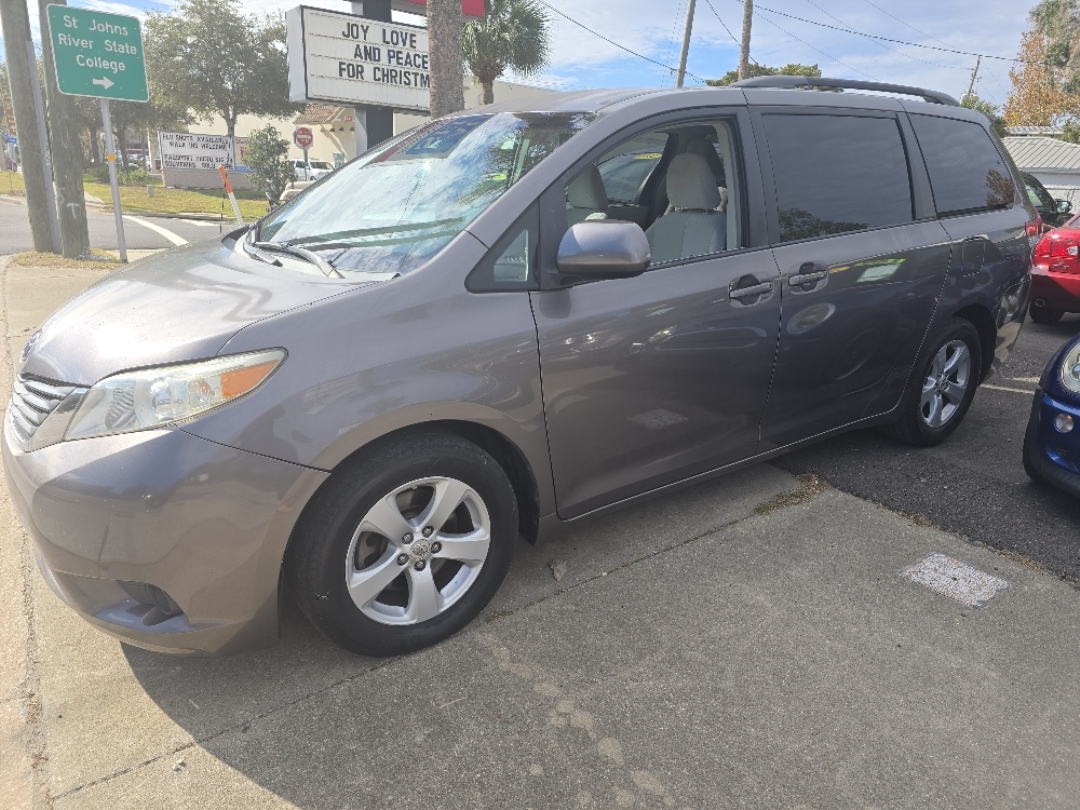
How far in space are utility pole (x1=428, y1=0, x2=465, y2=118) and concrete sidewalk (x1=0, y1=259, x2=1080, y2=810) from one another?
603 cm

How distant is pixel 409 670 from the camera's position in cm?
251

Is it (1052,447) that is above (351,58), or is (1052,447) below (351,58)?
below

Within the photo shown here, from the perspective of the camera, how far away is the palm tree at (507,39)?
2788 centimetres

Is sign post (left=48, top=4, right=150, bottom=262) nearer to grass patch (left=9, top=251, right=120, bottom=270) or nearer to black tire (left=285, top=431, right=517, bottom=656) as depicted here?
grass patch (left=9, top=251, right=120, bottom=270)

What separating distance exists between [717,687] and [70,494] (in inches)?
77.8

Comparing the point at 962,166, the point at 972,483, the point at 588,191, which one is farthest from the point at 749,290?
the point at 962,166

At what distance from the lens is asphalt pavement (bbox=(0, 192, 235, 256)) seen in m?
14.6

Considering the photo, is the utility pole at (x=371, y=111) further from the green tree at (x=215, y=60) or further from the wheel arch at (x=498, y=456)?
the green tree at (x=215, y=60)

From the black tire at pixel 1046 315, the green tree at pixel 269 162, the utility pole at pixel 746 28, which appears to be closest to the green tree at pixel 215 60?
the green tree at pixel 269 162

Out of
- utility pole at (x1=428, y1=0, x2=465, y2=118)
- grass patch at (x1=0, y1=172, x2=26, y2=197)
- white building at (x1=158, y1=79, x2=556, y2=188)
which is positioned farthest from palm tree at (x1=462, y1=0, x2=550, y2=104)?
utility pole at (x1=428, y1=0, x2=465, y2=118)

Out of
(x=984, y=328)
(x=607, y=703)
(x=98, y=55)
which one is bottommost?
(x=607, y=703)

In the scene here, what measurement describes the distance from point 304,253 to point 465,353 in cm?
78

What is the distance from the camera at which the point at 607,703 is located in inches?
94.0

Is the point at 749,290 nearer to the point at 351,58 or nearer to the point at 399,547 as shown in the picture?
the point at 399,547
